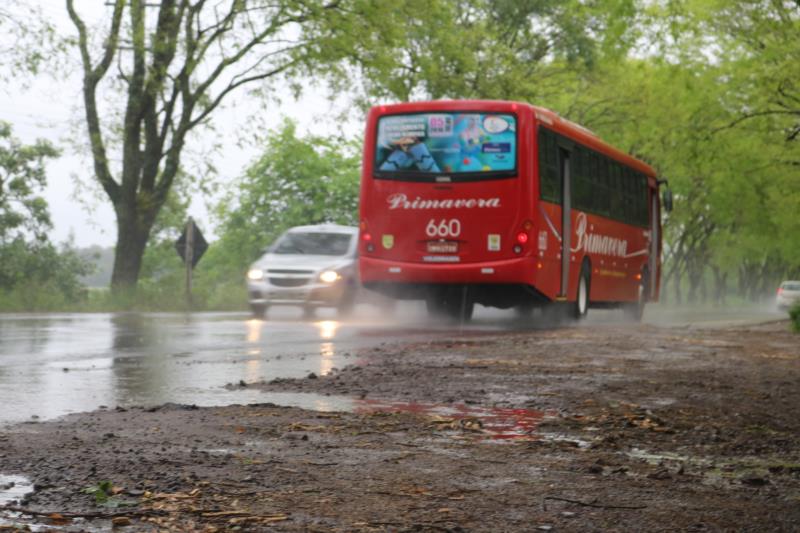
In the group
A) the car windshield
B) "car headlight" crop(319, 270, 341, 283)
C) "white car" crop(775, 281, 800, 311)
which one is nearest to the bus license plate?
"car headlight" crop(319, 270, 341, 283)

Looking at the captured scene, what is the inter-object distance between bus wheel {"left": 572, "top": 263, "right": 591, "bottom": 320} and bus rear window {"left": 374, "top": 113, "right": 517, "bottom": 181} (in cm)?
393

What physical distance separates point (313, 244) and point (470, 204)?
5190 millimetres

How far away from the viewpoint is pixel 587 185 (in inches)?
965

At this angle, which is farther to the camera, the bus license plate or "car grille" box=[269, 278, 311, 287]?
"car grille" box=[269, 278, 311, 287]

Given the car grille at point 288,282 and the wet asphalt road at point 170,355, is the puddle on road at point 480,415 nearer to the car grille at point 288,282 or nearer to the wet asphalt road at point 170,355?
the wet asphalt road at point 170,355

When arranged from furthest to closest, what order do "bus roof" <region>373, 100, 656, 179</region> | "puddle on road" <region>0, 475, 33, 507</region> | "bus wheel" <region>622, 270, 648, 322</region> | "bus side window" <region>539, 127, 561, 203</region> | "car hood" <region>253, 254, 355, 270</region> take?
1. "bus wheel" <region>622, 270, 648, 322</region>
2. "car hood" <region>253, 254, 355, 270</region>
3. "bus side window" <region>539, 127, 561, 203</region>
4. "bus roof" <region>373, 100, 656, 179</region>
5. "puddle on road" <region>0, 475, 33, 507</region>

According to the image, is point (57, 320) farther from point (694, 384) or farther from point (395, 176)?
point (694, 384)

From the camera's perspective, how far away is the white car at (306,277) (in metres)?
24.2

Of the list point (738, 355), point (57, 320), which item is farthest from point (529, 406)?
point (57, 320)

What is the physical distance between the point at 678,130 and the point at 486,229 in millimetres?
17774

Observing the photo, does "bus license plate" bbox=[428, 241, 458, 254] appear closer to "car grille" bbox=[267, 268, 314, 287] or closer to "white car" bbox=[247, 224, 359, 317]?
"white car" bbox=[247, 224, 359, 317]

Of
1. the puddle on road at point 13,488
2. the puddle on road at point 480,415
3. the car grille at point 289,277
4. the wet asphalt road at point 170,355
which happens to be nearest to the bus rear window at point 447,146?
A: the wet asphalt road at point 170,355

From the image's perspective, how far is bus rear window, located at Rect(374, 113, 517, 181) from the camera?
21.2m

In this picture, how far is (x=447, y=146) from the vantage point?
2152cm
